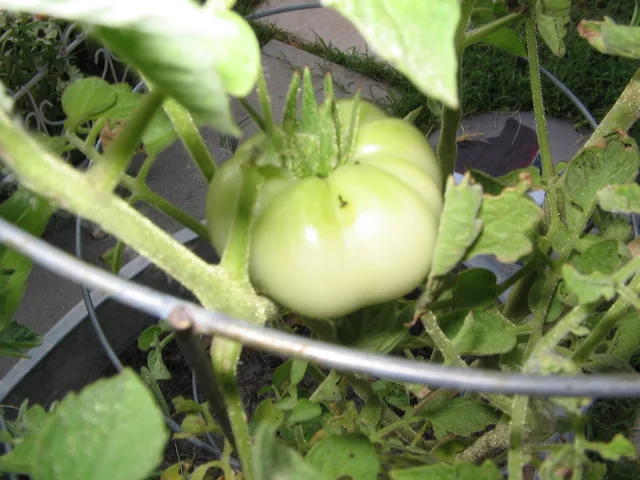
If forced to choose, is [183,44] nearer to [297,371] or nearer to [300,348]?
[300,348]

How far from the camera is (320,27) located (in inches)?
63.2

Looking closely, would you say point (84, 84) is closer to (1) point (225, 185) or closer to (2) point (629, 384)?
(1) point (225, 185)

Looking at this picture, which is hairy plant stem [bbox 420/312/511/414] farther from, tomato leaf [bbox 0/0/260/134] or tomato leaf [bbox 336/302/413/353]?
tomato leaf [bbox 0/0/260/134]

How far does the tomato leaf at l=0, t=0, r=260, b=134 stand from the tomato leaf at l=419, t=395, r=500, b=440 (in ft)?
1.28

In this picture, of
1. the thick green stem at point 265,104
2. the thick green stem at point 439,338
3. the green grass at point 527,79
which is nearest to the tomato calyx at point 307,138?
the thick green stem at point 265,104

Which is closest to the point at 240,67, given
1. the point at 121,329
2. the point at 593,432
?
the point at 121,329

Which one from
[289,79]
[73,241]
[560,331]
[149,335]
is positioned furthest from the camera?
[289,79]

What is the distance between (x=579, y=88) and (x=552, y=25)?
3.11 ft

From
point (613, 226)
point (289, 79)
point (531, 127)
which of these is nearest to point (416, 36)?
point (613, 226)

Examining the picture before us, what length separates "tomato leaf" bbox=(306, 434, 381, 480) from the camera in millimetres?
375

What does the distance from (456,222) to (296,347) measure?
147mm

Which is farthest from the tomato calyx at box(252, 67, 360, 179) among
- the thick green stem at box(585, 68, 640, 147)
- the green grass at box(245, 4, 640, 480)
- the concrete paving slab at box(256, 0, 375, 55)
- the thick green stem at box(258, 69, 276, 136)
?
the concrete paving slab at box(256, 0, 375, 55)

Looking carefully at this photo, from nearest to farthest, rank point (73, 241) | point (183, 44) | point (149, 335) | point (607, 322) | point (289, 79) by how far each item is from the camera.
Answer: point (183, 44) < point (607, 322) < point (149, 335) < point (73, 241) < point (289, 79)

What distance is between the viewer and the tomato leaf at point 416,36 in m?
0.19
